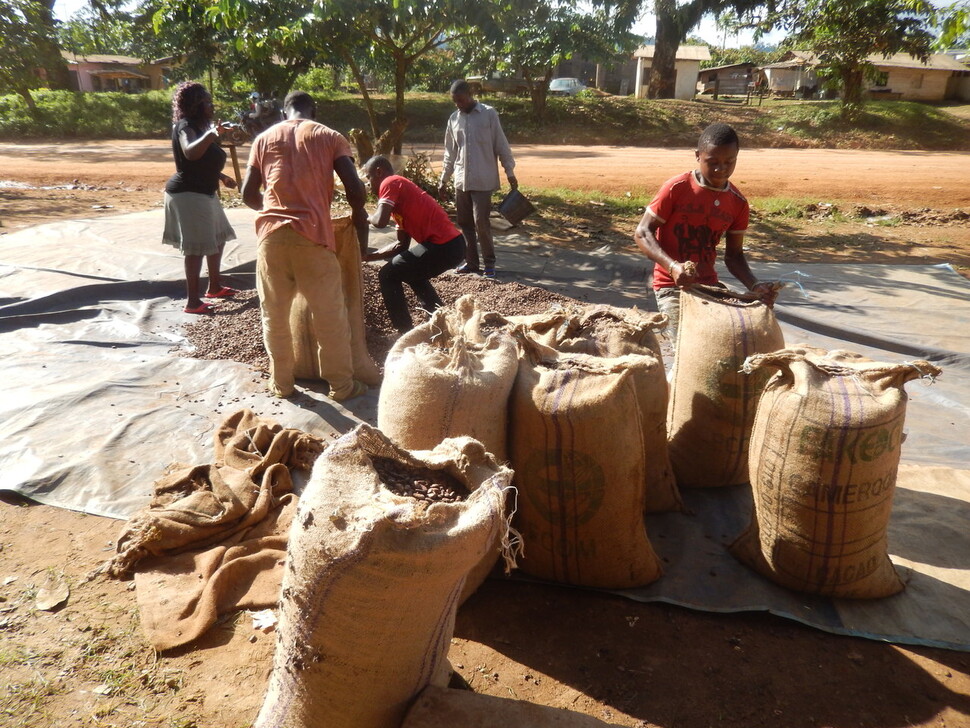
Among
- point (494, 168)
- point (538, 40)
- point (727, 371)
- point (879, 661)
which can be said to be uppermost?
point (538, 40)

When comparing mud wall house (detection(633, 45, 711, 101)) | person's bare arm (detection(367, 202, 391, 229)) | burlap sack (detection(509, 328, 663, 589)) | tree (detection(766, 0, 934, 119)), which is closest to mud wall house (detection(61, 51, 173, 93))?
mud wall house (detection(633, 45, 711, 101))

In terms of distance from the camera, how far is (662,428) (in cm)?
285

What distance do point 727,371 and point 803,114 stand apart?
1800cm

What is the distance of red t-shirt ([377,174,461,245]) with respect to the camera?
443cm

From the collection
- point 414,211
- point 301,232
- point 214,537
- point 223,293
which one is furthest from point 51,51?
point 214,537

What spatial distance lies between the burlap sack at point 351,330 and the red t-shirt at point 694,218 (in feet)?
6.17

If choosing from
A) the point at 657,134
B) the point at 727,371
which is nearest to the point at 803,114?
the point at 657,134

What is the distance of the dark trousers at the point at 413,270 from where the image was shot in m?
4.62

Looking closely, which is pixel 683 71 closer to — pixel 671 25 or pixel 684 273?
pixel 671 25

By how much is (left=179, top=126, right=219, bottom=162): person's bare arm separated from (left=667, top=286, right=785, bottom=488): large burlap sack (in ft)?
11.8

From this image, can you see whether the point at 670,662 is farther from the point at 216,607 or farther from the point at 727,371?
the point at 216,607

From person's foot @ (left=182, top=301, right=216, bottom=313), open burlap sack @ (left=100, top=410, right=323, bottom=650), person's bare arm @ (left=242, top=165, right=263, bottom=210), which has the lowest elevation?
open burlap sack @ (left=100, top=410, right=323, bottom=650)

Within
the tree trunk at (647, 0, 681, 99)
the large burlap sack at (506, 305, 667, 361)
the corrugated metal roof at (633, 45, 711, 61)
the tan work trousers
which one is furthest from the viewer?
the corrugated metal roof at (633, 45, 711, 61)

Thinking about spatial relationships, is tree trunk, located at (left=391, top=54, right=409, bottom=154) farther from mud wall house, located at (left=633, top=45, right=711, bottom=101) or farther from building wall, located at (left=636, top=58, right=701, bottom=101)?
building wall, located at (left=636, top=58, right=701, bottom=101)
